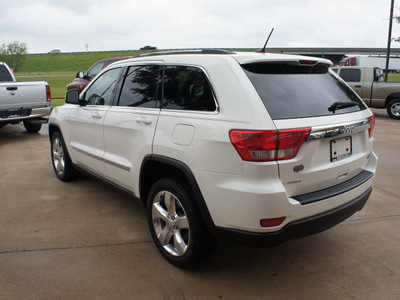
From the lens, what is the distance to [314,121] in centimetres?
252

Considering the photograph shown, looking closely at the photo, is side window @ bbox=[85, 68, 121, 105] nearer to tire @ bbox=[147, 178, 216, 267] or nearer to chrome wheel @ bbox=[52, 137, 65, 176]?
chrome wheel @ bbox=[52, 137, 65, 176]

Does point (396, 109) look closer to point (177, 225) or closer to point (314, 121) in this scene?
point (314, 121)

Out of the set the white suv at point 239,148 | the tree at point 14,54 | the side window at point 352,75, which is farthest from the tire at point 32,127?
the tree at point 14,54

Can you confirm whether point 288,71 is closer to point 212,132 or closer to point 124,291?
point 212,132

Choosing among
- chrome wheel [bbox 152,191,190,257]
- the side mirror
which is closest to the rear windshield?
chrome wheel [bbox 152,191,190,257]

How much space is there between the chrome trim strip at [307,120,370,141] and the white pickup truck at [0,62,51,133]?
736 centimetres

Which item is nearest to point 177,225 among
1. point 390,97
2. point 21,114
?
point 21,114

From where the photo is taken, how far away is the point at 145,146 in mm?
3086

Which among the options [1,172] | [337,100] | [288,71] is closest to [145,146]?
[288,71]

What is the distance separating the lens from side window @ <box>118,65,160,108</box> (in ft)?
10.6

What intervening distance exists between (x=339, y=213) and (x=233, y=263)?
0.98 meters

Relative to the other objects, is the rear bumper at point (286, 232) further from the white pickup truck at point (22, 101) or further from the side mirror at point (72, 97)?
the white pickup truck at point (22, 101)

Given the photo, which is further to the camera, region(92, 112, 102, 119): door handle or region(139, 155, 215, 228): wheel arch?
region(92, 112, 102, 119): door handle

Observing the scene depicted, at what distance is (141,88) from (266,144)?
5.15 feet
